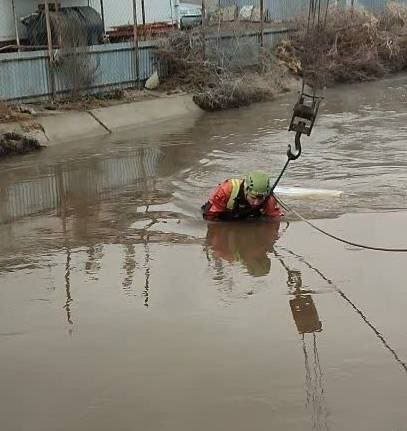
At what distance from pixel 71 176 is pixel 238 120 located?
648 cm

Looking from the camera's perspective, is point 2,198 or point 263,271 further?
point 2,198

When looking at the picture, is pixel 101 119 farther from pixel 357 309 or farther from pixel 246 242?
pixel 357 309

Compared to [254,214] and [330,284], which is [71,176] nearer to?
[254,214]

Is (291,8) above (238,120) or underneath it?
above

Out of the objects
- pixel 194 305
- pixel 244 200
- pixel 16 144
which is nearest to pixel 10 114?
pixel 16 144

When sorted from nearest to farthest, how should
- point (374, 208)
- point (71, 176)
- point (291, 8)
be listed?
point (374, 208) → point (71, 176) → point (291, 8)

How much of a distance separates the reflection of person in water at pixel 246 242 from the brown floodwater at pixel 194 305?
3 centimetres

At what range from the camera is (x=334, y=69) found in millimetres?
24219

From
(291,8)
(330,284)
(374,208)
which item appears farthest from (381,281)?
(291,8)

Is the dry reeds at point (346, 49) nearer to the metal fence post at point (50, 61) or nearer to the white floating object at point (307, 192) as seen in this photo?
the metal fence post at point (50, 61)

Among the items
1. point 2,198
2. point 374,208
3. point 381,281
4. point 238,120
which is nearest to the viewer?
point 381,281

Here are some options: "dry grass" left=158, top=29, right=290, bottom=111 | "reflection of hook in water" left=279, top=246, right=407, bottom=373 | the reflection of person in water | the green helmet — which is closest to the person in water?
the green helmet

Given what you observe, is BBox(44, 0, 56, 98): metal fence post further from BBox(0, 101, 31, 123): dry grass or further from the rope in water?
the rope in water

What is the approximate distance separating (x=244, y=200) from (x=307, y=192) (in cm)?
177
